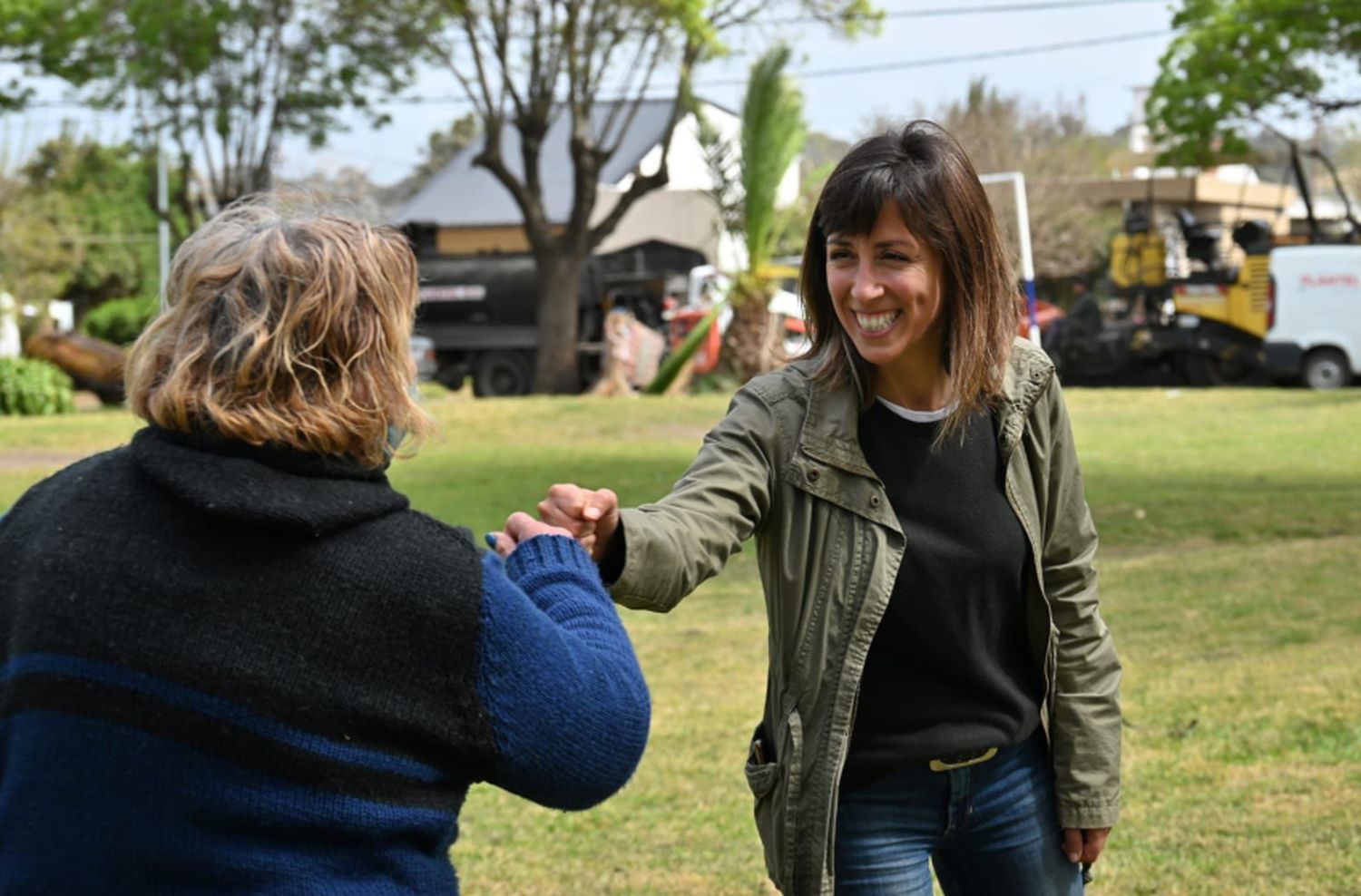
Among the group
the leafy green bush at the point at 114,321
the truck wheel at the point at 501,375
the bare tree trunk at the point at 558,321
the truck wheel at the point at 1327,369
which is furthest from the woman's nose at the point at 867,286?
the leafy green bush at the point at 114,321

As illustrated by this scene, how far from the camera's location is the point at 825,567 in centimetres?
293

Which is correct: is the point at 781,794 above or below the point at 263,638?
below

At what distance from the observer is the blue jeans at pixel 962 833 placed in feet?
9.62

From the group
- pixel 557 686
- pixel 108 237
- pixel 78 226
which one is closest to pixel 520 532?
pixel 557 686

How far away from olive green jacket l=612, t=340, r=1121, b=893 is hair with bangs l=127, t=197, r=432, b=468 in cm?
59

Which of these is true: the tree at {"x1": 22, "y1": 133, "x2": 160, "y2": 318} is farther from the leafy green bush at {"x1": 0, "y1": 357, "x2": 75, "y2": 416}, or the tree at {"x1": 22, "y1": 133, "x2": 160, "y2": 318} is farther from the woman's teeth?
the woman's teeth

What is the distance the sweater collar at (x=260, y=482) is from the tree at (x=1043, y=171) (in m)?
47.9

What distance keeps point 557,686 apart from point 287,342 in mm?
524

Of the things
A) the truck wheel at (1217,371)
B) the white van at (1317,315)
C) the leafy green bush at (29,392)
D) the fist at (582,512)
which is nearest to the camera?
the fist at (582,512)

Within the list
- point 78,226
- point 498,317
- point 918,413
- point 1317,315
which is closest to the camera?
point 918,413

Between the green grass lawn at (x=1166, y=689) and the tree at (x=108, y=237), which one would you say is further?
the tree at (x=108, y=237)

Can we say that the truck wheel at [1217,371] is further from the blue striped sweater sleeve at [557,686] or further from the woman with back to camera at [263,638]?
the woman with back to camera at [263,638]

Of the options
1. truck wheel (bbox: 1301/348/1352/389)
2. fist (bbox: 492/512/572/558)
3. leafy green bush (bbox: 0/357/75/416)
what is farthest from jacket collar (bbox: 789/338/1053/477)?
leafy green bush (bbox: 0/357/75/416)

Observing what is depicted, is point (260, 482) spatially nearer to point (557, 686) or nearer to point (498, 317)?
point (557, 686)
